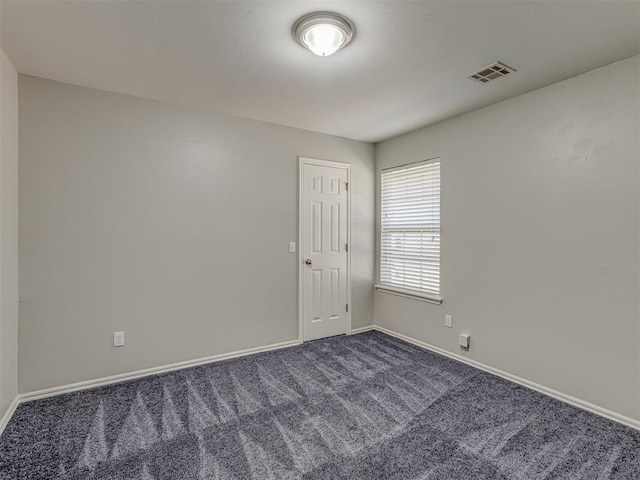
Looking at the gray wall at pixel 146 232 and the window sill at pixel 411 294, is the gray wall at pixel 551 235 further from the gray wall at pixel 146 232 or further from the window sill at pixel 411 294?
the gray wall at pixel 146 232

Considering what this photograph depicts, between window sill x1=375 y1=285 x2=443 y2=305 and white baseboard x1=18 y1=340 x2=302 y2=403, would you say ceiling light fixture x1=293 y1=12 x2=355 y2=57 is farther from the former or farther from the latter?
white baseboard x1=18 y1=340 x2=302 y2=403

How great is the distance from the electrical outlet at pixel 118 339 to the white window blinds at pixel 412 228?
9.60 ft

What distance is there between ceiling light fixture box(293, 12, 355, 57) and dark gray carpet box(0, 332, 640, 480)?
7.82 ft

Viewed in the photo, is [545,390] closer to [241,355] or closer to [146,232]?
[241,355]

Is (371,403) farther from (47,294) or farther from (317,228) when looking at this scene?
(47,294)

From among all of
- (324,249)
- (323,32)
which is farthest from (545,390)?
(323,32)

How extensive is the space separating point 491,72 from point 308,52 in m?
1.34

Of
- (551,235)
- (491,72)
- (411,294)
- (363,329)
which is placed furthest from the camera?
(363,329)

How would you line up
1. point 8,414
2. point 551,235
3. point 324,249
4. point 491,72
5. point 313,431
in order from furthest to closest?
point 324,249, point 551,235, point 491,72, point 8,414, point 313,431

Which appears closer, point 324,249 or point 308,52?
point 308,52

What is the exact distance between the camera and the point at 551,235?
2578 mm

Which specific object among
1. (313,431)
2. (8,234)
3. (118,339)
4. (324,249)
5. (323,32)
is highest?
(323,32)

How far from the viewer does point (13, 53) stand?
218cm

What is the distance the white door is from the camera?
12.4ft
